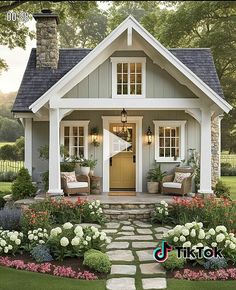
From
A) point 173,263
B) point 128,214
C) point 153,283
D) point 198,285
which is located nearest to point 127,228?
point 128,214

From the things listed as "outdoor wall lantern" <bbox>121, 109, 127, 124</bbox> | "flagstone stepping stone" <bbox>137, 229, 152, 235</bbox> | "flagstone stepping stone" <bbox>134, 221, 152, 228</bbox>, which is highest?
"outdoor wall lantern" <bbox>121, 109, 127, 124</bbox>

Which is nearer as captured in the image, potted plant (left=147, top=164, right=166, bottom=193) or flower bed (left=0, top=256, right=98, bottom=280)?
flower bed (left=0, top=256, right=98, bottom=280)

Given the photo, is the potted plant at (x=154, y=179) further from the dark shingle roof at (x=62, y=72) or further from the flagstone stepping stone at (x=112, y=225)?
the dark shingle roof at (x=62, y=72)

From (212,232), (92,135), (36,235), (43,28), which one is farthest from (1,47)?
(212,232)

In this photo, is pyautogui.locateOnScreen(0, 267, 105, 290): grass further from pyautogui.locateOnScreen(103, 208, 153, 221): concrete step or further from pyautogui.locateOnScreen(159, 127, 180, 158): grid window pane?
pyautogui.locateOnScreen(159, 127, 180, 158): grid window pane

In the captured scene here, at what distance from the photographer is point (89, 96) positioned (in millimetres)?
13242

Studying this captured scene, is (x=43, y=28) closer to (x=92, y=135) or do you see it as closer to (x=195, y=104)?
(x=92, y=135)

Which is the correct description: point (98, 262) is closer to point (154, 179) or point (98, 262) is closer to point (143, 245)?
point (143, 245)

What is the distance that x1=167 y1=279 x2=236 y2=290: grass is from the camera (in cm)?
658

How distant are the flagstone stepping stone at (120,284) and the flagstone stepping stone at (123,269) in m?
0.31

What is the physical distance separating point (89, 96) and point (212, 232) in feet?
22.2

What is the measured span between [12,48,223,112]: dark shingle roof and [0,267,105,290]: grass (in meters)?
7.91

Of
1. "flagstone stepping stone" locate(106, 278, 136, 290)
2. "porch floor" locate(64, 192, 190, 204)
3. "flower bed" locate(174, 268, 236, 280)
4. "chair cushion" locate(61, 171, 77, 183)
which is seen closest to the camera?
"flagstone stepping stone" locate(106, 278, 136, 290)

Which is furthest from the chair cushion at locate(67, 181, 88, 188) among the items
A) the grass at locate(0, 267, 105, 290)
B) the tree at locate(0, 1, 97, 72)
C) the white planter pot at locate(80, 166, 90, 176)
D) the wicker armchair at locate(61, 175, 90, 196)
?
the tree at locate(0, 1, 97, 72)
